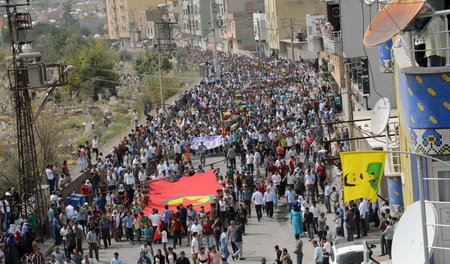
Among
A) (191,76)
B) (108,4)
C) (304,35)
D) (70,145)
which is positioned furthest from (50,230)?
(108,4)

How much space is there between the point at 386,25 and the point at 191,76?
277ft

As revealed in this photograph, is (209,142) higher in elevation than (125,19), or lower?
lower

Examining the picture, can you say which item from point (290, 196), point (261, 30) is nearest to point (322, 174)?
point (290, 196)

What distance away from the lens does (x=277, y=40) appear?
95688 millimetres

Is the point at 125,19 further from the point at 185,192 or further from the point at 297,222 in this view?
the point at 297,222

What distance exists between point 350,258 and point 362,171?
13.8 feet

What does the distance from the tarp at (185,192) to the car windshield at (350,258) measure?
26.2ft

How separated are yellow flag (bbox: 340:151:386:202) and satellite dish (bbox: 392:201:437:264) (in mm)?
1882

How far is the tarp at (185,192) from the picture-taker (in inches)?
1052

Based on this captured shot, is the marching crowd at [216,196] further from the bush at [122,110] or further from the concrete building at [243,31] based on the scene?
the concrete building at [243,31]

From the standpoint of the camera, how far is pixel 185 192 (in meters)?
28.4

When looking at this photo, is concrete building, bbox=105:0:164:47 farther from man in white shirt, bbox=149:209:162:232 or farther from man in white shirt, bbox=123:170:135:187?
man in white shirt, bbox=149:209:162:232

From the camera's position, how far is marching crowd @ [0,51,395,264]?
2192 cm

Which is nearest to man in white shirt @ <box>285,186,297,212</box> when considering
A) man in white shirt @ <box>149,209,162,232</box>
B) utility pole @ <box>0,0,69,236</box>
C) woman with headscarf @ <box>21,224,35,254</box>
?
man in white shirt @ <box>149,209,162,232</box>
